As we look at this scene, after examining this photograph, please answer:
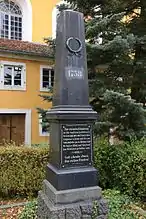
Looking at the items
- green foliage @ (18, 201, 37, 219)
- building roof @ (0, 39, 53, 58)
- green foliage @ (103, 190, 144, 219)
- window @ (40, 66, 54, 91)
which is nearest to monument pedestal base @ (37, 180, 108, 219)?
green foliage @ (18, 201, 37, 219)

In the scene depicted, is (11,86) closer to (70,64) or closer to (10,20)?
(10,20)

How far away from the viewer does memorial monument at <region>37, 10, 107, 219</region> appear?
5227 mm

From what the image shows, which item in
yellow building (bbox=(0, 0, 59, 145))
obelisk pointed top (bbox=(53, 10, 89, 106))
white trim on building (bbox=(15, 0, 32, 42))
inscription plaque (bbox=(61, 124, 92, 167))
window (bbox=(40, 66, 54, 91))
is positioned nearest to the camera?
inscription plaque (bbox=(61, 124, 92, 167))

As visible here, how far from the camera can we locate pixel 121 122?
8516 millimetres

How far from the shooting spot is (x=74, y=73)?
550 cm

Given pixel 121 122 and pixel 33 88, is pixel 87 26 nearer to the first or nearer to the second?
pixel 121 122

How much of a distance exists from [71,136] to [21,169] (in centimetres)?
311

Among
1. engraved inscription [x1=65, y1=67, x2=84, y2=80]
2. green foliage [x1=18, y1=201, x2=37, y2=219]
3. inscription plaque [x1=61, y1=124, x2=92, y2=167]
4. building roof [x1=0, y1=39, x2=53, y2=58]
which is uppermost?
building roof [x1=0, y1=39, x2=53, y2=58]

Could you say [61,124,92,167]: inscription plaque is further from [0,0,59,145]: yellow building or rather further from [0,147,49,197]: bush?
[0,0,59,145]: yellow building

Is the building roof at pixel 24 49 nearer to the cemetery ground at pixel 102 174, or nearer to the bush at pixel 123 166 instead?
the cemetery ground at pixel 102 174

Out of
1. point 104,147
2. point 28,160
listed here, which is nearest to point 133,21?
point 104,147

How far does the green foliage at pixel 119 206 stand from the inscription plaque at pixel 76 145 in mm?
1450

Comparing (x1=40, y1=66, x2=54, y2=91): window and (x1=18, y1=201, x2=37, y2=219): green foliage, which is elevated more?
(x1=40, y1=66, x2=54, y2=91): window

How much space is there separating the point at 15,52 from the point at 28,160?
9.19 m
